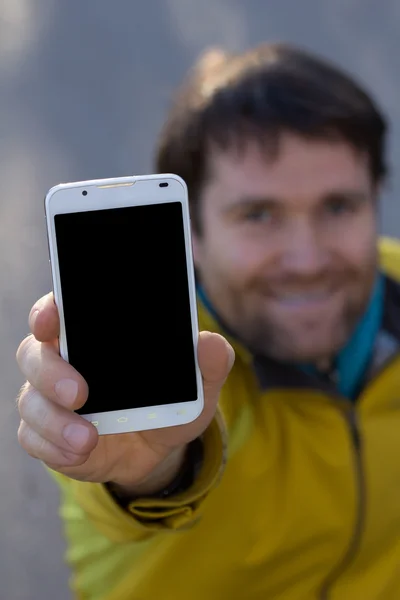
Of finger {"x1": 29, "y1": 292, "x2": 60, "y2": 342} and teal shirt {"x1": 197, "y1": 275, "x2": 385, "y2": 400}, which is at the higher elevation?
finger {"x1": 29, "y1": 292, "x2": 60, "y2": 342}

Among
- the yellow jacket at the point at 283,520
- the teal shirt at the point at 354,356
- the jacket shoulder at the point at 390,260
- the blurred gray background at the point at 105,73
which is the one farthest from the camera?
the blurred gray background at the point at 105,73

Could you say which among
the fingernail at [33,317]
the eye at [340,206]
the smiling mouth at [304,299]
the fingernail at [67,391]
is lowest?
the smiling mouth at [304,299]

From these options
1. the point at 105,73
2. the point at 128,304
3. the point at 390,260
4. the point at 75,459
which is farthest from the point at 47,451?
the point at 105,73

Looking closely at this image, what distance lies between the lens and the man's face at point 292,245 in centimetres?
100

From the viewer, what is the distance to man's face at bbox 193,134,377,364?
100cm

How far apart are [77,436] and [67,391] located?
0.04m

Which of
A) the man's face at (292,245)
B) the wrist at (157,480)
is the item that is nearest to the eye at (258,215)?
the man's face at (292,245)

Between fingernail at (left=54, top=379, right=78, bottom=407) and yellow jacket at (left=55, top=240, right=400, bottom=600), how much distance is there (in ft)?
1.13

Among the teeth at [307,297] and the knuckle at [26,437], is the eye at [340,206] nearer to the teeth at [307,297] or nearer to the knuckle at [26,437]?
the teeth at [307,297]

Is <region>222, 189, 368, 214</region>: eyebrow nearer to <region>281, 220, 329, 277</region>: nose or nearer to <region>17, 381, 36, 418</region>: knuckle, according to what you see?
<region>281, 220, 329, 277</region>: nose

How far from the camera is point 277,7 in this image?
6.64 ft

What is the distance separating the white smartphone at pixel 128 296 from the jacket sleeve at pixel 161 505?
97mm

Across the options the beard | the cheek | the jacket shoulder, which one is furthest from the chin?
the jacket shoulder

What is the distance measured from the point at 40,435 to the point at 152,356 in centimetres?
12
